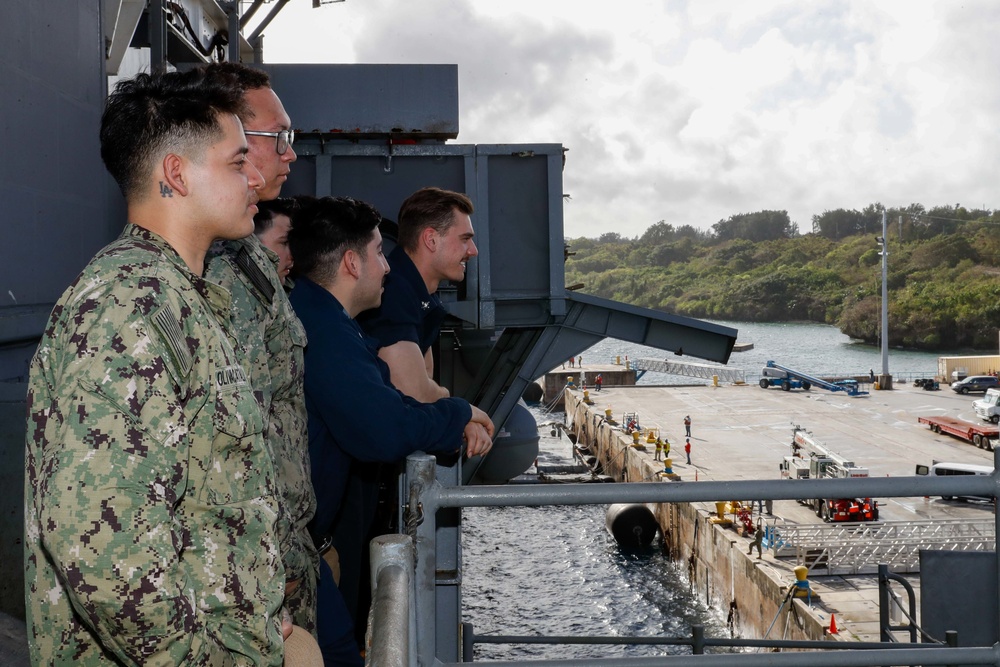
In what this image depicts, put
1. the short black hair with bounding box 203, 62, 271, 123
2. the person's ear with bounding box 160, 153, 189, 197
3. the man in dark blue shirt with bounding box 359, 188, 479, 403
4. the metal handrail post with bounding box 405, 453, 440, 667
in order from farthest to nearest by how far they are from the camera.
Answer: the man in dark blue shirt with bounding box 359, 188, 479, 403 → the short black hair with bounding box 203, 62, 271, 123 → the metal handrail post with bounding box 405, 453, 440, 667 → the person's ear with bounding box 160, 153, 189, 197

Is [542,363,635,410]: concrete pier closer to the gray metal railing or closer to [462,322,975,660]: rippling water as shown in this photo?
[462,322,975,660]: rippling water

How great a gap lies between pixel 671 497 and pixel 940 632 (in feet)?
3.73

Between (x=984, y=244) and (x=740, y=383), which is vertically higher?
(x=984, y=244)

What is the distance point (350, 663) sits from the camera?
2.40 meters

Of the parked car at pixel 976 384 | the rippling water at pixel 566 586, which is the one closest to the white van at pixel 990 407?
the parked car at pixel 976 384

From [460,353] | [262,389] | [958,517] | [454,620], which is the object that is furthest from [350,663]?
[958,517]

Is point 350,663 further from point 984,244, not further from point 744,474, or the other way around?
point 984,244

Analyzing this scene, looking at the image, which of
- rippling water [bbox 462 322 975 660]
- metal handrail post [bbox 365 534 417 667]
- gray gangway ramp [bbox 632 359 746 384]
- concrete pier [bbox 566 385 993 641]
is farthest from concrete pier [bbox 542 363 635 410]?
metal handrail post [bbox 365 534 417 667]

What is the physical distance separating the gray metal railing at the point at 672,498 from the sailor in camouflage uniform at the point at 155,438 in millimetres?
437

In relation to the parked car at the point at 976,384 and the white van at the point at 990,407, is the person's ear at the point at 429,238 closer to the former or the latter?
the white van at the point at 990,407

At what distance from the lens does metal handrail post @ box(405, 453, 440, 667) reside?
1.90 meters

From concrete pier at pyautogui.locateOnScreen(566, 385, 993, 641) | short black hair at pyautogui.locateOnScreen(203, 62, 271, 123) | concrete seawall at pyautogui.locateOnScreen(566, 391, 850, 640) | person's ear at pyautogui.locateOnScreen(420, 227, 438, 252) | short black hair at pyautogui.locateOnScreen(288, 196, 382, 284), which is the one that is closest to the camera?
short black hair at pyautogui.locateOnScreen(203, 62, 271, 123)

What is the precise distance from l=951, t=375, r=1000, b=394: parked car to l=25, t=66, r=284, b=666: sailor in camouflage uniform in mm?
52384

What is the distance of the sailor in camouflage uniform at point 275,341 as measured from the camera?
2.14 m
